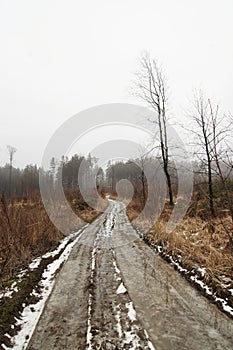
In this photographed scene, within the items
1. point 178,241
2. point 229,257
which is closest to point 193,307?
point 229,257

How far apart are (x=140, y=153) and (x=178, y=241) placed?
14224 mm

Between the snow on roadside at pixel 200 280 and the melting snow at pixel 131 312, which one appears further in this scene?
the snow on roadside at pixel 200 280

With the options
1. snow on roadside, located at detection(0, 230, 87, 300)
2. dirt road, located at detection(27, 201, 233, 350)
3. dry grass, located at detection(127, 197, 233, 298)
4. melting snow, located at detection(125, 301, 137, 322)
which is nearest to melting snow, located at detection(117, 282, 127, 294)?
dirt road, located at detection(27, 201, 233, 350)

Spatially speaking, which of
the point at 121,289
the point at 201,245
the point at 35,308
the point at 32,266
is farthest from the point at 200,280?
the point at 32,266

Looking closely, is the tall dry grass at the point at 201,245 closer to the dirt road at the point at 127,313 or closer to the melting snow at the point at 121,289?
the dirt road at the point at 127,313

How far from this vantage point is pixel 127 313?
453 centimetres

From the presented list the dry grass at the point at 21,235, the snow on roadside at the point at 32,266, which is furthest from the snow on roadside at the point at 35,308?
the dry grass at the point at 21,235

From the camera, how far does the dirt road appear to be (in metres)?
3.70

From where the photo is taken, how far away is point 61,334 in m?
Answer: 3.92

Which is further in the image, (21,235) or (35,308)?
(21,235)

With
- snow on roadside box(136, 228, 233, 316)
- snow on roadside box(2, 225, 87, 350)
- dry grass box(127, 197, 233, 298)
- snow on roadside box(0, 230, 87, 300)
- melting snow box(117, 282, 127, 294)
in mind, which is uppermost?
dry grass box(127, 197, 233, 298)

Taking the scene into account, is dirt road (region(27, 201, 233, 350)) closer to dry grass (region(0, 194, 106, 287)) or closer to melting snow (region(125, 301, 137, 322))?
melting snow (region(125, 301, 137, 322))

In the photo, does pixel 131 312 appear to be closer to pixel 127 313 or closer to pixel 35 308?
pixel 127 313

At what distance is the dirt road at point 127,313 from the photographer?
3.70 m
